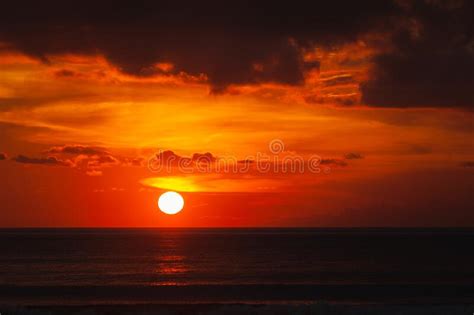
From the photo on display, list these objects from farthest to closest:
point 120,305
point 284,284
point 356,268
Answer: point 356,268, point 284,284, point 120,305

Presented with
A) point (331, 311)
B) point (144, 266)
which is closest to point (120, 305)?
point (331, 311)

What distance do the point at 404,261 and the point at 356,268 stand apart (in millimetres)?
12684

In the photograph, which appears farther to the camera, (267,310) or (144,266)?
(144,266)

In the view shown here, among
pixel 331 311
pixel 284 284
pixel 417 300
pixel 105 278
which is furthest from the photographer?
pixel 105 278

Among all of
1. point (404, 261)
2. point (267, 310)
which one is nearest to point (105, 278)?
point (267, 310)

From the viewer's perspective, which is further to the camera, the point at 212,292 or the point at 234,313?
the point at 212,292

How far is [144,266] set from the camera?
2734 inches

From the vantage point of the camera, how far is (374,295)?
44.7 metres

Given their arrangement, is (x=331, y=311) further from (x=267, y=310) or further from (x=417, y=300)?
(x=417, y=300)

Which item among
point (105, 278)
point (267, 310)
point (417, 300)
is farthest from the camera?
point (105, 278)

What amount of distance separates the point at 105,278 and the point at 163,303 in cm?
1687

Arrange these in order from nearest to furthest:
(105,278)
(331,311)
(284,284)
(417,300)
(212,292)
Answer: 1. (331,311)
2. (417,300)
3. (212,292)
4. (284,284)
5. (105,278)

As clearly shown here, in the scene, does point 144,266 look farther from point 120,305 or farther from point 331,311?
point 331,311

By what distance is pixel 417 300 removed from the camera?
42062 millimetres
